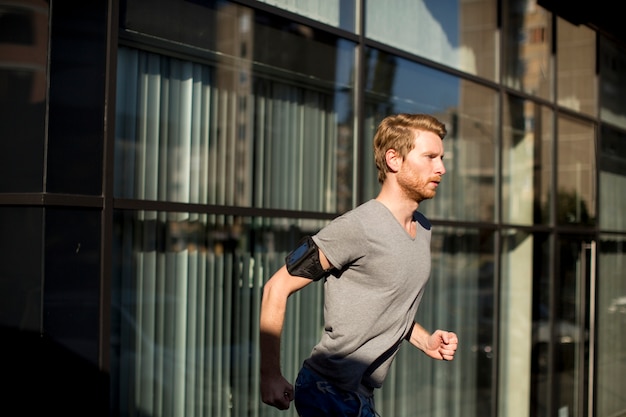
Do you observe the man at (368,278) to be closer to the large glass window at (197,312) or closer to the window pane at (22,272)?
the window pane at (22,272)

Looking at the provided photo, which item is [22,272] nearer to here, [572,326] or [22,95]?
[22,95]

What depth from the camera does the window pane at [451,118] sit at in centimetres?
580

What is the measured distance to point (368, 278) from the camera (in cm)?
295

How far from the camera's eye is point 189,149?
14.5 ft

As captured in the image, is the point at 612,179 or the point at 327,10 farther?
the point at 612,179

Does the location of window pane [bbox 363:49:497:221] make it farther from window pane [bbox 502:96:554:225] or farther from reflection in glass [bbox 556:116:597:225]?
reflection in glass [bbox 556:116:597:225]

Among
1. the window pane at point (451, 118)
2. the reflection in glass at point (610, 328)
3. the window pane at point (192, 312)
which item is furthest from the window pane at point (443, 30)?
the reflection in glass at point (610, 328)

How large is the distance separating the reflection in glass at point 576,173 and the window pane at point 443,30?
1566 mm

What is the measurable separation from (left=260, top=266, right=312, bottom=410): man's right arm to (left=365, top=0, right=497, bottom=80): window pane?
3236 mm

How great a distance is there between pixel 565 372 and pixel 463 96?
3372 millimetres

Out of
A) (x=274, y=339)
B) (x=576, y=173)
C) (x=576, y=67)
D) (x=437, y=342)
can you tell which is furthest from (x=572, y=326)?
(x=274, y=339)

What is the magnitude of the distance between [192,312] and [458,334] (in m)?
3.00

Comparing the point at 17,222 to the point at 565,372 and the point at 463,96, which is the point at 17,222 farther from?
the point at 565,372

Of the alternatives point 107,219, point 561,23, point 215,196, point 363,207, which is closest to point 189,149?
point 215,196
